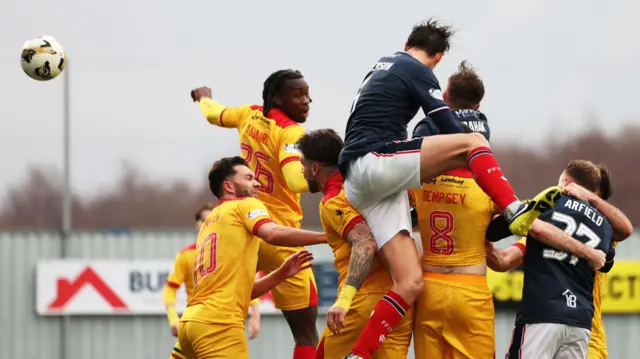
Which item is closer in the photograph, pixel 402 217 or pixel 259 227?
pixel 402 217

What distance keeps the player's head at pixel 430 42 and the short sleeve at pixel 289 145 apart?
1.90m

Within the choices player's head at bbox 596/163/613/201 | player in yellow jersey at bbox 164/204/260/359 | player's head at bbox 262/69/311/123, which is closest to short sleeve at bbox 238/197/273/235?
player's head at bbox 262/69/311/123

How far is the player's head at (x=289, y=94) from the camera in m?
10.3

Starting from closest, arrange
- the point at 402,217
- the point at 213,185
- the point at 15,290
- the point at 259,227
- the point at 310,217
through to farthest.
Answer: the point at 402,217
the point at 259,227
the point at 213,185
the point at 15,290
the point at 310,217

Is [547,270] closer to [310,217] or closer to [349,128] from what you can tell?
[349,128]

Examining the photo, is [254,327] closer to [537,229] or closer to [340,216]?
[340,216]

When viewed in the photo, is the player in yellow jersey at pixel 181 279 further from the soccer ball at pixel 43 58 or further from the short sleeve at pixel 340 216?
the short sleeve at pixel 340 216

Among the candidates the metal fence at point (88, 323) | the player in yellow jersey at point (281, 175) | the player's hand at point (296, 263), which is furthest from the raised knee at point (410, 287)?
the metal fence at point (88, 323)

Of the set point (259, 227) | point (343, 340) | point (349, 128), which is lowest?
point (343, 340)

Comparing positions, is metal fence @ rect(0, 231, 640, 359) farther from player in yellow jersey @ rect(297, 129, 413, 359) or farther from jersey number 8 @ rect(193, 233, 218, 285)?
player in yellow jersey @ rect(297, 129, 413, 359)

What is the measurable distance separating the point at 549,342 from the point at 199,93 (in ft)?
14.7

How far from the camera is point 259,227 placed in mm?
8922

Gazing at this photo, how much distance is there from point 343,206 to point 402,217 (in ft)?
1.45

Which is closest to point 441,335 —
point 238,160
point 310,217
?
point 238,160
